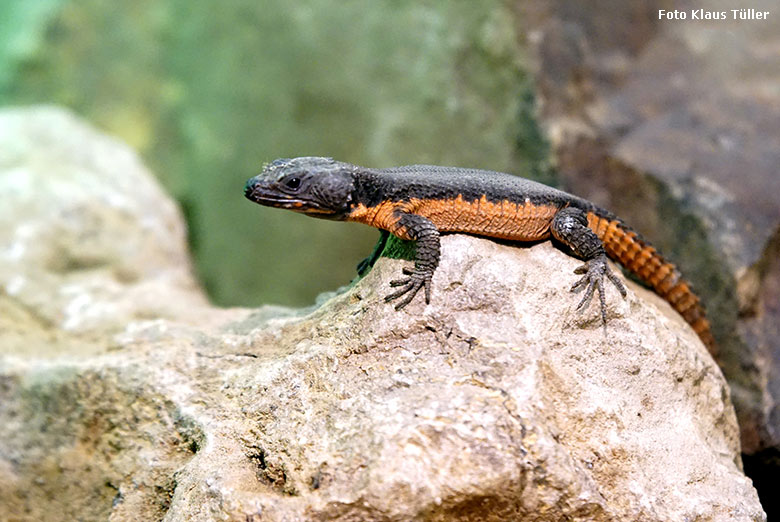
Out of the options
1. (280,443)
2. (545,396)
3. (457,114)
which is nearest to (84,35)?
(457,114)

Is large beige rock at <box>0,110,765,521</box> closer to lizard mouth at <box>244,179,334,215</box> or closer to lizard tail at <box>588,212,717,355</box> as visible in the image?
lizard tail at <box>588,212,717,355</box>

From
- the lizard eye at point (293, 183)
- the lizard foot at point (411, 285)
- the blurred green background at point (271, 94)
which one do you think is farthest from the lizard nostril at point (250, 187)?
the blurred green background at point (271, 94)

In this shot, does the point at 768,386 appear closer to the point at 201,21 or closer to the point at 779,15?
the point at 779,15

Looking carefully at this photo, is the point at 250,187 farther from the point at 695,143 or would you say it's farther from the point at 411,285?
the point at 695,143

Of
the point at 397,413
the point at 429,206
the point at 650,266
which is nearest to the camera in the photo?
the point at 397,413

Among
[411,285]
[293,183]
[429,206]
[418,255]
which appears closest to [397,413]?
[411,285]

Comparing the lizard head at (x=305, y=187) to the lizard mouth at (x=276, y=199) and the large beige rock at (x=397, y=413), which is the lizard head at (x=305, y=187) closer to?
the lizard mouth at (x=276, y=199)

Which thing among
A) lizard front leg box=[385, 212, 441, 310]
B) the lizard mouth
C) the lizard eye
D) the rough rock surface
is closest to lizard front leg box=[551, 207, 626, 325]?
lizard front leg box=[385, 212, 441, 310]
